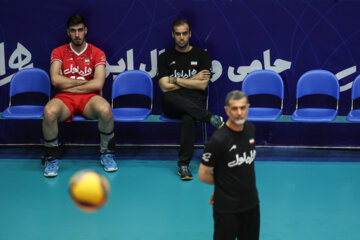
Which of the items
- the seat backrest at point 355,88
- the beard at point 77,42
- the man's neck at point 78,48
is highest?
the beard at point 77,42

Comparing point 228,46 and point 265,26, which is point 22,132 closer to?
point 228,46

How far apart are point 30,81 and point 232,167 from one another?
4306mm

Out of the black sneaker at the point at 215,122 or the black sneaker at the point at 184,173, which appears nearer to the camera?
the black sneaker at the point at 184,173

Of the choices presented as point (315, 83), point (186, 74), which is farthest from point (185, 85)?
point (315, 83)

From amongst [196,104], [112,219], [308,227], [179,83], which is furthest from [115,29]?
[308,227]

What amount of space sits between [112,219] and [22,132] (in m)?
3.11

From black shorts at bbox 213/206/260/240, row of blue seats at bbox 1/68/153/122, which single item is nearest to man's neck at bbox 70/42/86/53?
row of blue seats at bbox 1/68/153/122

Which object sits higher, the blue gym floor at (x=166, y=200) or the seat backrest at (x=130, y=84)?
the seat backrest at (x=130, y=84)

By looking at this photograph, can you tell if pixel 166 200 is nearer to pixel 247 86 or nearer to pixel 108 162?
pixel 108 162

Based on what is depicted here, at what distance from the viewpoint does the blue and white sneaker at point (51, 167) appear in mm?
5387

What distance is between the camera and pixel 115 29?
6379 mm

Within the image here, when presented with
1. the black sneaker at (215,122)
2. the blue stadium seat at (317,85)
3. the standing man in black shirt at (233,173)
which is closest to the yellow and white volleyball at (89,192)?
the standing man in black shirt at (233,173)

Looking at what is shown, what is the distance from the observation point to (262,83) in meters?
6.27

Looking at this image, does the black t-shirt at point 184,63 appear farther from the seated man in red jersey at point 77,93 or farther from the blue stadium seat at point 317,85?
the blue stadium seat at point 317,85
